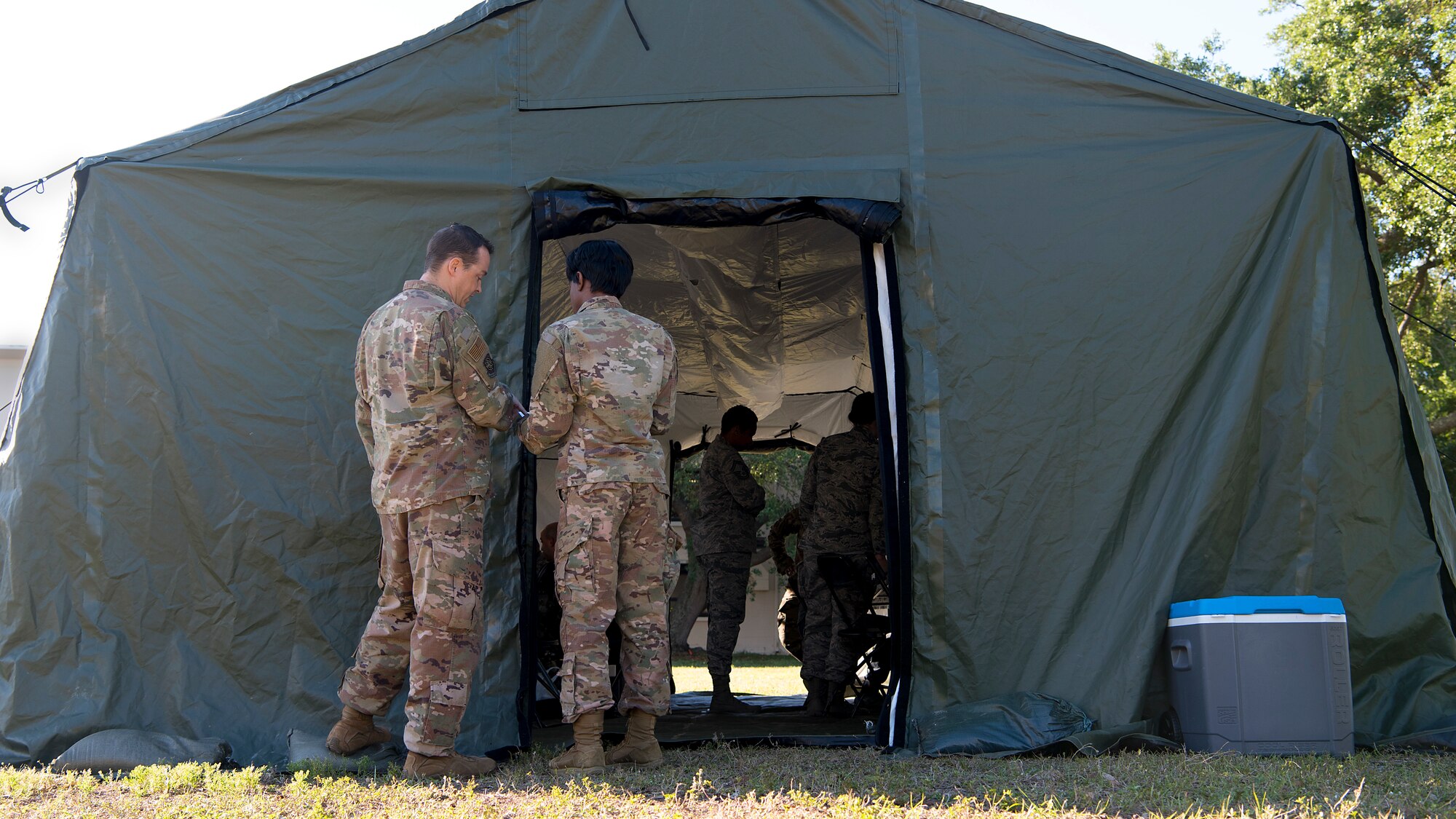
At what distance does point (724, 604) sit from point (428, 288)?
3.44 meters

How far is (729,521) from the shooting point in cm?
692

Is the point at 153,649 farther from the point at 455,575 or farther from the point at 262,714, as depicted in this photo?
the point at 455,575

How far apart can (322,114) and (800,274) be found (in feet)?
10.0

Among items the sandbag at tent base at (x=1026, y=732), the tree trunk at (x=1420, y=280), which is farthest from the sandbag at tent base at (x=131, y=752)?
the tree trunk at (x=1420, y=280)

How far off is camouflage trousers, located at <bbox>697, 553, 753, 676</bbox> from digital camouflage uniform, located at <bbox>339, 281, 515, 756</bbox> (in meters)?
2.95

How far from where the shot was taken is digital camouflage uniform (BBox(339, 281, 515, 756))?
3.69 metres

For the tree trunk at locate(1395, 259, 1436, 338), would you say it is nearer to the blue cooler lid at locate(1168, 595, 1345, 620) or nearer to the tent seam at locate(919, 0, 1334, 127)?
the tent seam at locate(919, 0, 1334, 127)

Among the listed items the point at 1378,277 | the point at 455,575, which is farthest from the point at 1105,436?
the point at 455,575

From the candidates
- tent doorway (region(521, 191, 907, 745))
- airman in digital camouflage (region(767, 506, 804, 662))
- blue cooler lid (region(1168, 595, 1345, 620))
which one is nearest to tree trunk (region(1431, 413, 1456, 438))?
tent doorway (region(521, 191, 907, 745))

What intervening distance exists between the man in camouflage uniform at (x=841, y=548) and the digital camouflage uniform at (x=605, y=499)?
2490 millimetres

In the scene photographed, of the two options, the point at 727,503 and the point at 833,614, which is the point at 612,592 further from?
the point at 727,503

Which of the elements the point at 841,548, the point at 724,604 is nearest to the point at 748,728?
the point at 841,548

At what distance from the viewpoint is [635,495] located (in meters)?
3.96

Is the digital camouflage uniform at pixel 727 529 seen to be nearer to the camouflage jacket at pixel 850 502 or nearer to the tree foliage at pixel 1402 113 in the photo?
the camouflage jacket at pixel 850 502
